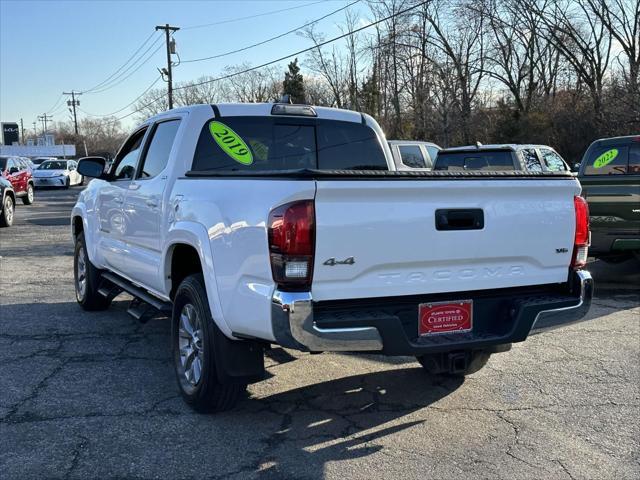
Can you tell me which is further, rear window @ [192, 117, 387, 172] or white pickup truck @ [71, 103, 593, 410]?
rear window @ [192, 117, 387, 172]

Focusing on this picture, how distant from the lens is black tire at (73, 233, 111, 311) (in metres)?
6.74

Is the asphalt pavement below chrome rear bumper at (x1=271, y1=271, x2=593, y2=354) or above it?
below

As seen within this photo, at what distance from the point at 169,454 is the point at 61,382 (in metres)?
1.62

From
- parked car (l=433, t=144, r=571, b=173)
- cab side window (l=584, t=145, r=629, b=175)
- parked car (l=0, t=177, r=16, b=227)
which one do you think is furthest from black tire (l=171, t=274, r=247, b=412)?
parked car (l=0, t=177, r=16, b=227)

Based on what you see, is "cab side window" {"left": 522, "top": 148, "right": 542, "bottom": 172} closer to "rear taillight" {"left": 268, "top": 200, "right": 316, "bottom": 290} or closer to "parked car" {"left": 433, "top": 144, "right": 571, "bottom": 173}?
"parked car" {"left": 433, "top": 144, "right": 571, "bottom": 173}

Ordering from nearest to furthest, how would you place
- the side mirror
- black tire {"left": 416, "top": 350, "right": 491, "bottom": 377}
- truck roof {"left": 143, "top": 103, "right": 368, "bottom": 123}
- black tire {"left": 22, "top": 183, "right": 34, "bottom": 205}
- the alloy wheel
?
the alloy wheel < black tire {"left": 416, "top": 350, "right": 491, "bottom": 377} < truck roof {"left": 143, "top": 103, "right": 368, "bottom": 123} < the side mirror < black tire {"left": 22, "top": 183, "right": 34, "bottom": 205}

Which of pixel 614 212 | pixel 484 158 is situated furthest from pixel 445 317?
pixel 484 158

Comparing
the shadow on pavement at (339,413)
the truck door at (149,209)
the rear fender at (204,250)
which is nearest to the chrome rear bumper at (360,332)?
the rear fender at (204,250)

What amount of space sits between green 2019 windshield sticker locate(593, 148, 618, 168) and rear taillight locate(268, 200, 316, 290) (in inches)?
295

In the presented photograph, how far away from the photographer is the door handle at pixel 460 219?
11.4 feet

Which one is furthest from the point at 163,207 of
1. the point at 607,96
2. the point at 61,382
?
the point at 607,96

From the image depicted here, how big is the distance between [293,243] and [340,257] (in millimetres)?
265

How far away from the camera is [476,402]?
14.5 feet

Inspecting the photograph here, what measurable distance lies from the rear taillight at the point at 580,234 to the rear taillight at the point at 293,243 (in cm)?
181
